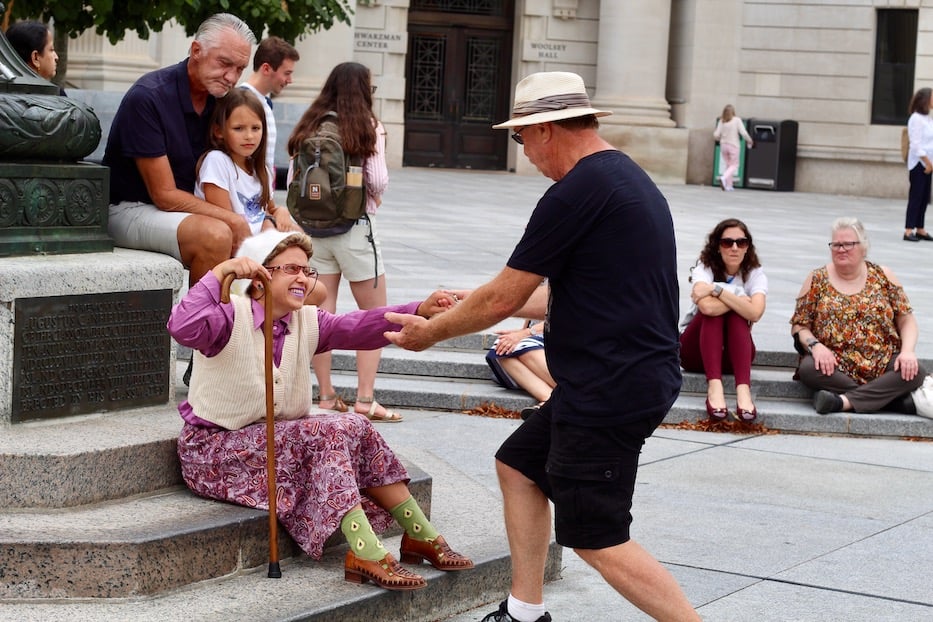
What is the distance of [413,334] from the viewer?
4.58 meters

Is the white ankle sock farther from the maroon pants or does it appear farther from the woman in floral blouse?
the woman in floral blouse

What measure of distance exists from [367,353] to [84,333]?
9.88 feet

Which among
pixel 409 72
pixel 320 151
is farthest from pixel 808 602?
pixel 409 72

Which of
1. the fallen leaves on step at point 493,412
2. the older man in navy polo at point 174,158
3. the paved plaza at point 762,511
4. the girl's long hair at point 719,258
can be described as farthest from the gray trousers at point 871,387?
the older man in navy polo at point 174,158

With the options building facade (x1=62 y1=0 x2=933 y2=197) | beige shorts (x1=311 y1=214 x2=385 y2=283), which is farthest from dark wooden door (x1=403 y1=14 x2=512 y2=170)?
beige shorts (x1=311 y1=214 x2=385 y2=283)

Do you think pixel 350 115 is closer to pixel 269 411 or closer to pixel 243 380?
pixel 243 380

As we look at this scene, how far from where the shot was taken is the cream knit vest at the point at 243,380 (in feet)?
15.6

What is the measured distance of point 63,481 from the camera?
15.5 feet

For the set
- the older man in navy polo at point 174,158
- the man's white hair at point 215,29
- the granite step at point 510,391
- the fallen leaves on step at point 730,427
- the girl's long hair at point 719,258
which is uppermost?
the man's white hair at point 215,29

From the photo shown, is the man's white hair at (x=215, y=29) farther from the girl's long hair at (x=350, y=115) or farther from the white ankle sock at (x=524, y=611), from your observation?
the white ankle sock at (x=524, y=611)

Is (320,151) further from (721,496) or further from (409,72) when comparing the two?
(409,72)

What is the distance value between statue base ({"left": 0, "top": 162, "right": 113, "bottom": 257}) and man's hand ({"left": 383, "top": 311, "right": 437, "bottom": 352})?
1389 mm

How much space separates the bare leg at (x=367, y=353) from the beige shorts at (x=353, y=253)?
73 millimetres

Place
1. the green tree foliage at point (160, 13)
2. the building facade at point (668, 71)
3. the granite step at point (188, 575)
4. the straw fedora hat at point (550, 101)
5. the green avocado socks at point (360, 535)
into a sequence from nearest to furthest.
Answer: the straw fedora hat at point (550, 101)
the granite step at point (188, 575)
the green avocado socks at point (360, 535)
the green tree foliage at point (160, 13)
the building facade at point (668, 71)
